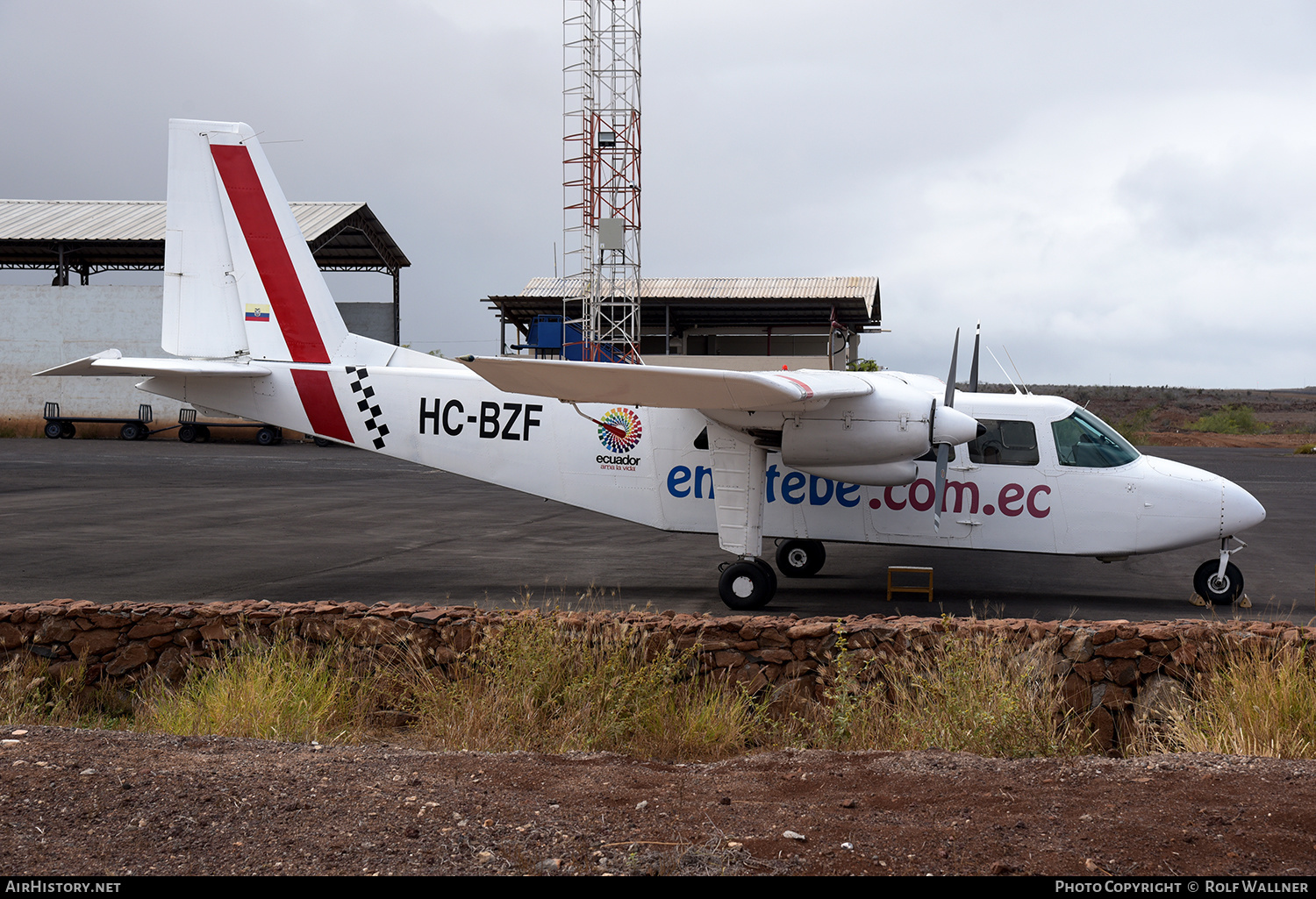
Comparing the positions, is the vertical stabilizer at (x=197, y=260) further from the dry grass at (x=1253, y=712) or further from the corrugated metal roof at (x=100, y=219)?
the corrugated metal roof at (x=100, y=219)

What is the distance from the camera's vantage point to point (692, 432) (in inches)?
476

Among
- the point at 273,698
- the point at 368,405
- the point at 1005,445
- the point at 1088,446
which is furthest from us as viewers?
the point at 368,405

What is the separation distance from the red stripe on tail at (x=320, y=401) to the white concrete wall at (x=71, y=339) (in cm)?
3656

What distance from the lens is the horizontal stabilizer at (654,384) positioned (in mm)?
8906

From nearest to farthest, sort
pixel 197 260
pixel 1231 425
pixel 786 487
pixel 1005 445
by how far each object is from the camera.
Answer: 1. pixel 1005 445
2. pixel 786 487
3. pixel 197 260
4. pixel 1231 425

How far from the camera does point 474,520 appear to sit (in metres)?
19.1

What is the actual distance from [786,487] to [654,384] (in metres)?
3.32

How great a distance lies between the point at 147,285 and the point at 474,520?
114ft

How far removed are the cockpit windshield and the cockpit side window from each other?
33 cm

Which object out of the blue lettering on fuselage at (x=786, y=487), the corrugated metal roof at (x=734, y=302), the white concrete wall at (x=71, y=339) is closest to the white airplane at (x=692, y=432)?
the blue lettering on fuselage at (x=786, y=487)

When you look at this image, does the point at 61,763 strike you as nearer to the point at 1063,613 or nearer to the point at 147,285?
the point at 1063,613

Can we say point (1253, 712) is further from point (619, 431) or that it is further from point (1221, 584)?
point (619, 431)

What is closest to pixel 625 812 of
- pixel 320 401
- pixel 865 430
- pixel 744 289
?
pixel 865 430

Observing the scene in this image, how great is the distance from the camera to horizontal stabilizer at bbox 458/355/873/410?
8.91 metres
